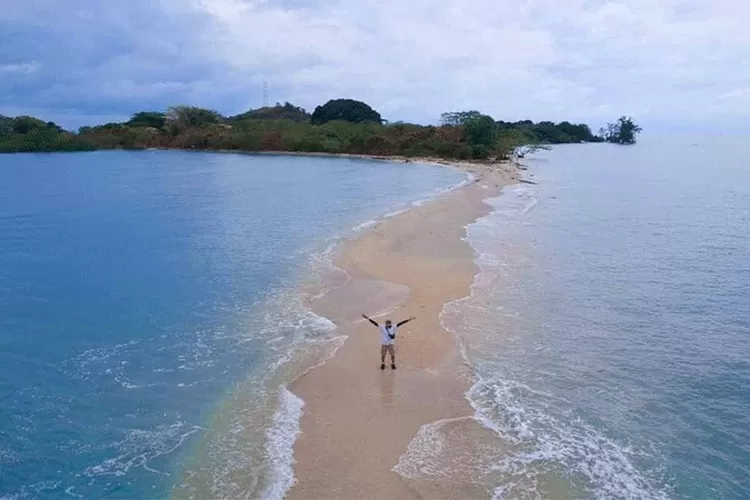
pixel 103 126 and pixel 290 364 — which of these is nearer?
pixel 290 364

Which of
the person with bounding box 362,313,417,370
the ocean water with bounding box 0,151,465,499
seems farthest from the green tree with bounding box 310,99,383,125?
the person with bounding box 362,313,417,370

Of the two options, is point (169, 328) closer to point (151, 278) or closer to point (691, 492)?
point (151, 278)

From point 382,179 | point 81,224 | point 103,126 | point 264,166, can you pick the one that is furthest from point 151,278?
point 103,126

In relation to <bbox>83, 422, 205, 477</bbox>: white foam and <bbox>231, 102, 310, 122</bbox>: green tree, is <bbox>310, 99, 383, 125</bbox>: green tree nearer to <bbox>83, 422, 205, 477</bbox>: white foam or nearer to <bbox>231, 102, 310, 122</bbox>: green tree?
<bbox>231, 102, 310, 122</bbox>: green tree

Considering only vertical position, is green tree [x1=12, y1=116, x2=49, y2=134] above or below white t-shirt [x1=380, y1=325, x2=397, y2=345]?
above

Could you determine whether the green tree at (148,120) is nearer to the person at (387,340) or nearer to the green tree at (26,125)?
the green tree at (26,125)

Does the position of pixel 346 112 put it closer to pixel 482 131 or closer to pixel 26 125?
pixel 482 131

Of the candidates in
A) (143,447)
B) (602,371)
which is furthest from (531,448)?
(143,447)
